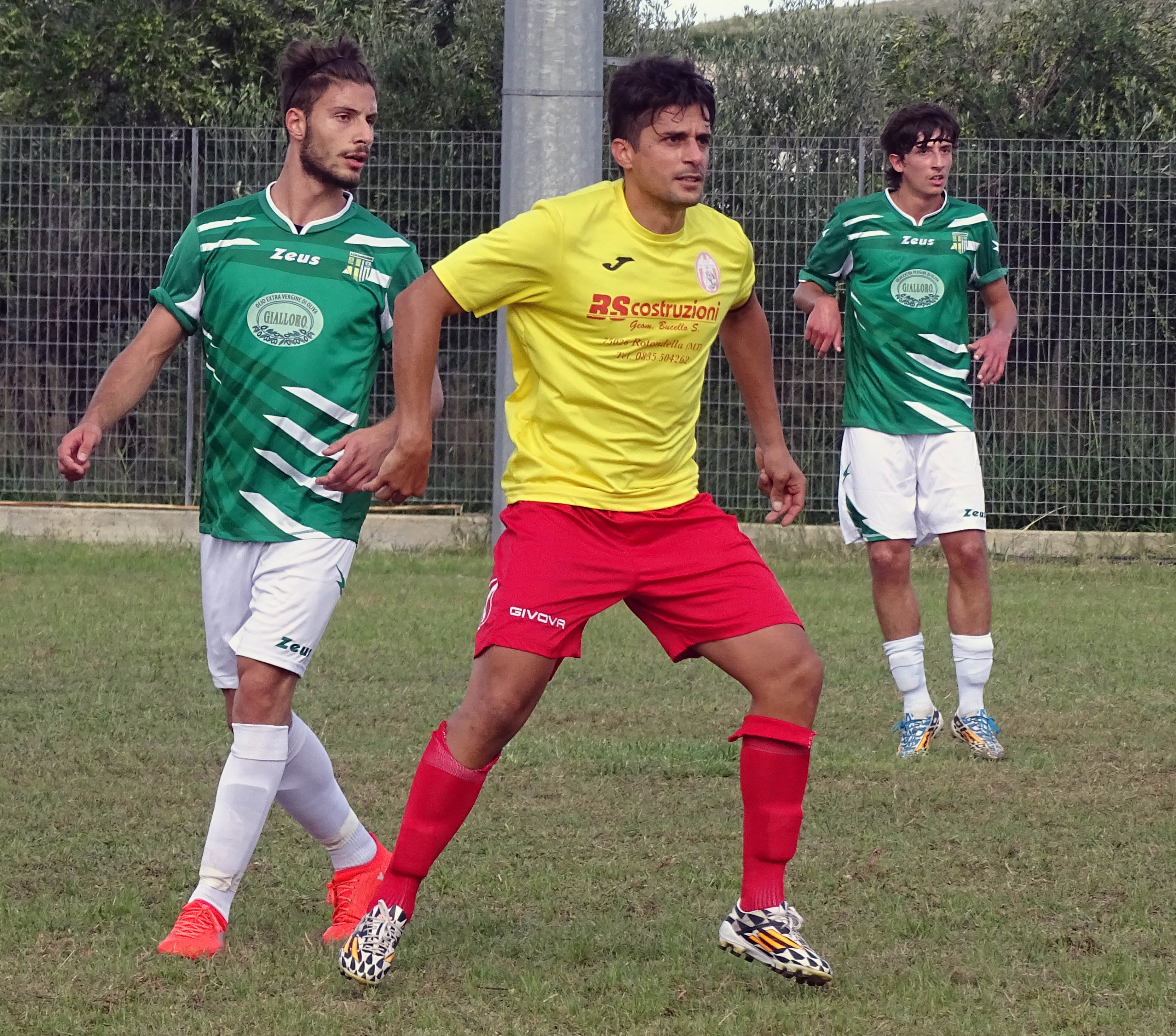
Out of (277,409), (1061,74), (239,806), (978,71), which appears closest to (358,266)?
(277,409)

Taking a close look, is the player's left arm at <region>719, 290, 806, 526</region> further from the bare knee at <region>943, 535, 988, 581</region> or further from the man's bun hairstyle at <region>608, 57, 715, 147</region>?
the bare knee at <region>943, 535, 988, 581</region>

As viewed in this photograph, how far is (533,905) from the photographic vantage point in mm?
5023

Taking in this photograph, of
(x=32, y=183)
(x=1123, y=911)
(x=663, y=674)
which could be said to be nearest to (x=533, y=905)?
(x=1123, y=911)

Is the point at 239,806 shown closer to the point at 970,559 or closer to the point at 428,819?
the point at 428,819

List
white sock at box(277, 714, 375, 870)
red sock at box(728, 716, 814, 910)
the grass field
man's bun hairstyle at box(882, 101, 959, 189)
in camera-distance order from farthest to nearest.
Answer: man's bun hairstyle at box(882, 101, 959, 189)
white sock at box(277, 714, 375, 870)
red sock at box(728, 716, 814, 910)
the grass field

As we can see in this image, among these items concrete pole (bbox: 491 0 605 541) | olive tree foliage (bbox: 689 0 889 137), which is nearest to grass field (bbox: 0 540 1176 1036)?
concrete pole (bbox: 491 0 605 541)

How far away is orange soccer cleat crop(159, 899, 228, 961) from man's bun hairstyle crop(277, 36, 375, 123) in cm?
206

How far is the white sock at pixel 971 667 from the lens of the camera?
7336 millimetres

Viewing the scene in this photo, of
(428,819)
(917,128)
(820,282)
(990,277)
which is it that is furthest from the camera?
(990,277)

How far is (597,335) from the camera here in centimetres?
450

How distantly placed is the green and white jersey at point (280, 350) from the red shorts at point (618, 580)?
0.55 meters

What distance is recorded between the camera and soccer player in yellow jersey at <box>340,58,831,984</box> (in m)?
4.38

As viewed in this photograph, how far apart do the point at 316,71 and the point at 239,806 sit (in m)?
1.91

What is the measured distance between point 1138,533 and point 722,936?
9.95 meters
